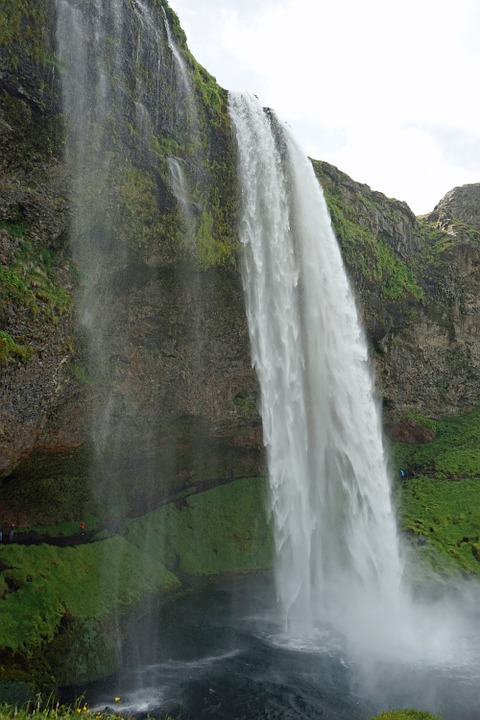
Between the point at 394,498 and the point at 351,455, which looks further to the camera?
the point at 394,498

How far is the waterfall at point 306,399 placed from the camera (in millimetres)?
21250

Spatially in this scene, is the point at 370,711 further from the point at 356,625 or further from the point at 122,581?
the point at 122,581

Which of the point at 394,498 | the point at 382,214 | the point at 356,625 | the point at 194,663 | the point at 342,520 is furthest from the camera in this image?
the point at 382,214

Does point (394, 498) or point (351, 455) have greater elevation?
point (351, 455)

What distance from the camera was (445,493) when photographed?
91.6 ft

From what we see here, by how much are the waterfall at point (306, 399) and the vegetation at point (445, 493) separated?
3.17 m

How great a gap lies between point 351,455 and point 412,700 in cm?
1037

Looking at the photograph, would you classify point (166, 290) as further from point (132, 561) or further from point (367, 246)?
point (367, 246)

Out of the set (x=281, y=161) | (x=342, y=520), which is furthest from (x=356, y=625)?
(x=281, y=161)

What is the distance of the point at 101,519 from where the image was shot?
22.6 meters

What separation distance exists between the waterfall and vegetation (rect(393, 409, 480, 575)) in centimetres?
317

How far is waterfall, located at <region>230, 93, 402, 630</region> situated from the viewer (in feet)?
69.7

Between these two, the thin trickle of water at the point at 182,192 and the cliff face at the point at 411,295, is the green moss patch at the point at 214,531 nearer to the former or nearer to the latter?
the cliff face at the point at 411,295

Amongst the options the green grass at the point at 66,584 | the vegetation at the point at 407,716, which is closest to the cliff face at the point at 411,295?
the green grass at the point at 66,584
